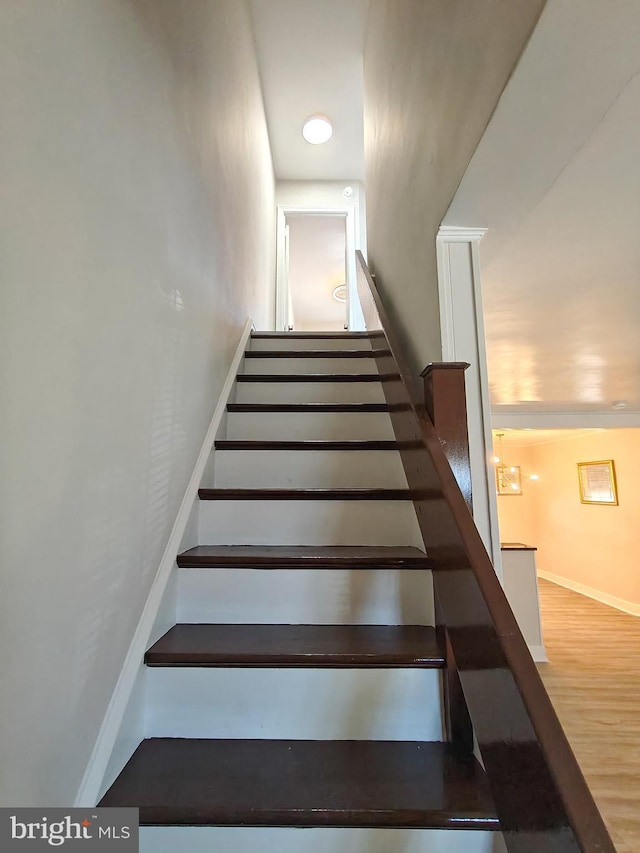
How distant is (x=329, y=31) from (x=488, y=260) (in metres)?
2.79

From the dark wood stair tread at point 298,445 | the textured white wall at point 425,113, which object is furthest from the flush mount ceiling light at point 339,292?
the dark wood stair tread at point 298,445

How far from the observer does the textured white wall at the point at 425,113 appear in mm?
949

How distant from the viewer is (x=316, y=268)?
6.33m

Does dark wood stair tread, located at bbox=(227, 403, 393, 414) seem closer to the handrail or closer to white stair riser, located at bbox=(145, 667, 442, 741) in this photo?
the handrail

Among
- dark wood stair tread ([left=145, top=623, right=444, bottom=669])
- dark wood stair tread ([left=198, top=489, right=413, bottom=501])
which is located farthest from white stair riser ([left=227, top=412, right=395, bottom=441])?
dark wood stair tread ([left=145, top=623, right=444, bottom=669])

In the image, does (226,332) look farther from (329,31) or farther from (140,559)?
(329,31)

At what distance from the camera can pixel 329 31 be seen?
10.00 feet

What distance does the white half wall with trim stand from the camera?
4.08ft

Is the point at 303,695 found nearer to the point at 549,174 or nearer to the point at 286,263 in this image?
the point at 549,174

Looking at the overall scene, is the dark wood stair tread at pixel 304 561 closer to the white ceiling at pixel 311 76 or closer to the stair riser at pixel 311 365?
the stair riser at pixel 311 365

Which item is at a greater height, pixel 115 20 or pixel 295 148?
pixel 295 148

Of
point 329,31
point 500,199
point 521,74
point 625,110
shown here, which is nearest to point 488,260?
point 500,199

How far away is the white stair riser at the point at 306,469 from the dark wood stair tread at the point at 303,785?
901 mm

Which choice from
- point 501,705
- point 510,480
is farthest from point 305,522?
point 510,480
